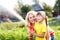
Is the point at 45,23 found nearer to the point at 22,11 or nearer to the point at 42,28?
the point at 42,28

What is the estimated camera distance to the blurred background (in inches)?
101

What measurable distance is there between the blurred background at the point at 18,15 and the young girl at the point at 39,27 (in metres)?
0.12

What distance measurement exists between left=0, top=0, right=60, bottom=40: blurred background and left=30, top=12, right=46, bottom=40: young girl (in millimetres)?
123

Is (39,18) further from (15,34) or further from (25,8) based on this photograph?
(15,34)

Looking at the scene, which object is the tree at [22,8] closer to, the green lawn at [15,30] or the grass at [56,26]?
the green lawn at [15,30]

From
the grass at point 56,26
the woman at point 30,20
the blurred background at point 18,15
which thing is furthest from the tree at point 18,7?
the grass at point 56,26

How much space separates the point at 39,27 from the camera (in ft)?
8.04

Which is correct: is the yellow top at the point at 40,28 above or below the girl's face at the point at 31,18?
below

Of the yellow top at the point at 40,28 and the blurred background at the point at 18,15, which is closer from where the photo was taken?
the yellow top at the point at 40,28

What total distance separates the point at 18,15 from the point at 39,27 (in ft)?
1.01

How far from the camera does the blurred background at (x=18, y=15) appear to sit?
2557 mm

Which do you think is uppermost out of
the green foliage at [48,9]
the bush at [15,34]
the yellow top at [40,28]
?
the green foliage at [48,9]

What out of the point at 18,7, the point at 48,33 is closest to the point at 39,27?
the point at 48,33

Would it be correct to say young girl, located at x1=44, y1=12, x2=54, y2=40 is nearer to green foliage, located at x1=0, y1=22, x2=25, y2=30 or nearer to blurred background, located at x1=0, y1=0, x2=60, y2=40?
blurred background, located at x1=0, y1=0, x2=60, y2=40
